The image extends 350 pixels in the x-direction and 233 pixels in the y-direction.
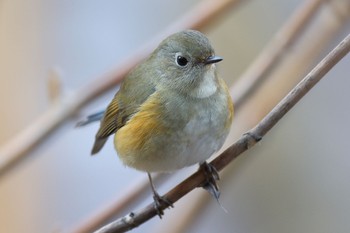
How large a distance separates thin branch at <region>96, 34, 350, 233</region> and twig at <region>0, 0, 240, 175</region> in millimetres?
441

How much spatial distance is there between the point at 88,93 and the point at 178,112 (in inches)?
12.3

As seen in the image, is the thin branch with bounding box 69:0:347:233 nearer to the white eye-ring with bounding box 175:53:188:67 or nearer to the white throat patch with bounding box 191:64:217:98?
the white throat patch with bounding box 191:64:217:98

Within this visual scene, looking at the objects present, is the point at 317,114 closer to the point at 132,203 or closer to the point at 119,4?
the point at 119,4

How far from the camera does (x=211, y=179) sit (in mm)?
1564

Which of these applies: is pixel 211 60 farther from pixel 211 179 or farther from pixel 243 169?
pixel 243 169

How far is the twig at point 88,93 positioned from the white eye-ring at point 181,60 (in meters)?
0.12

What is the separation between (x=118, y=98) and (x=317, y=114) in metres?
1.56

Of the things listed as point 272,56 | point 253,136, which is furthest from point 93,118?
point 253,136

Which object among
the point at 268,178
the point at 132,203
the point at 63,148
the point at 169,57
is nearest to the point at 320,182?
the point at 268,178

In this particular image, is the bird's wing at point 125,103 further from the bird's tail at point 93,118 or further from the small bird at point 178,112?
the bird's tail at point 93,118

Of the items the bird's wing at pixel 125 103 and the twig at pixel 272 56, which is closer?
the twig at pixel 272 56

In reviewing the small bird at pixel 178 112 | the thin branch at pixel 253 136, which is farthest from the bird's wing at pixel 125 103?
the thin branch at pixel 253 136

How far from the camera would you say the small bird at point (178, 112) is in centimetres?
175

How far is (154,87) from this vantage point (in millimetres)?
1902
